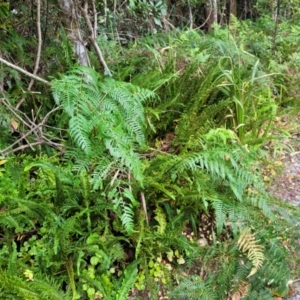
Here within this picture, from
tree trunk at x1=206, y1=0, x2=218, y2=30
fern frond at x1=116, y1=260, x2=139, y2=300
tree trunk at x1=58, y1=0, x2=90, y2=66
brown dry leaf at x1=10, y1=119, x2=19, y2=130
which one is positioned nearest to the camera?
fern frond at x1=116, y1=260, x2=139, y2=300

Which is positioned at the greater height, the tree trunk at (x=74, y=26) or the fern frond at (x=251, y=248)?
the tree trunk at (x=74, y=26)

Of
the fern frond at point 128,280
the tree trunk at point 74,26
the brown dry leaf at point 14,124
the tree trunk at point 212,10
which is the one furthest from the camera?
the tree trunk at point 212,10

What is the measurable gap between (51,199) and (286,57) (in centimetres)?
352

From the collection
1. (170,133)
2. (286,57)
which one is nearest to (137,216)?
(170,133)

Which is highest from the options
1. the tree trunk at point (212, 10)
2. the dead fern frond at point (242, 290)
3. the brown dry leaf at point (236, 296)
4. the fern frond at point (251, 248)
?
the tree trunk at point (212, 10)

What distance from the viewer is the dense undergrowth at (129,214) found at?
2236mm

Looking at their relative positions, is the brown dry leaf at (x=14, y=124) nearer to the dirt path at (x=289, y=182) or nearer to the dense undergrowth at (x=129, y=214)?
the dense undergrowth at (x=129, y=214)

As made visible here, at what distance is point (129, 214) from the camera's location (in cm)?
243

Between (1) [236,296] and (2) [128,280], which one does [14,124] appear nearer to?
(2) [128,280]

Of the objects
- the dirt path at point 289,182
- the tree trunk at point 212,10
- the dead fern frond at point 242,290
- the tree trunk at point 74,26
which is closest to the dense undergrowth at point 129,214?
the dead fern frond at point 242,290

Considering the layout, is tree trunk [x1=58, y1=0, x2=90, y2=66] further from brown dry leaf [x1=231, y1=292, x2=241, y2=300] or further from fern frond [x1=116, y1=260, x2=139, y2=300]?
brown dry leaf [x1=231, y1=292, x2=241, y2=300]

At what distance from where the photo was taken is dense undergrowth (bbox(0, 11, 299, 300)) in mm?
2236

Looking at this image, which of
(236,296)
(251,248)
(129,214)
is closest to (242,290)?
(236,296)

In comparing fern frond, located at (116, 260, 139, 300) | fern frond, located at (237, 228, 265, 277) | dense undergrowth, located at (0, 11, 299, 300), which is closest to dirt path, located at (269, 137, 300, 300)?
dense undergrowth, located at (0, 11, 299, 300)
